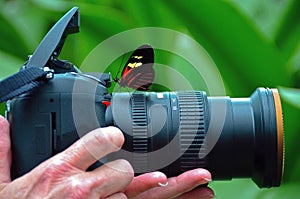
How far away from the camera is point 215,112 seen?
73cm

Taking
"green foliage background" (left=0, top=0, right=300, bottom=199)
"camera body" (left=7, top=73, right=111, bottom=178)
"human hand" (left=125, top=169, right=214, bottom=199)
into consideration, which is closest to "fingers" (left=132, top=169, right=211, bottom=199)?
"human hand" (left=125, top=169, right=214, bottom=199)

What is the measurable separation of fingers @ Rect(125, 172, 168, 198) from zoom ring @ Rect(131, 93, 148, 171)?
0.06 feet

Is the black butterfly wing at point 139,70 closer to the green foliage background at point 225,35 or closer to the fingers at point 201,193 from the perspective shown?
the fingers at point 201,193

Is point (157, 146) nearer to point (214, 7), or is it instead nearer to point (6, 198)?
point (6, 198)

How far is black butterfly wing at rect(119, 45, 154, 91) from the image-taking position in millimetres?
710

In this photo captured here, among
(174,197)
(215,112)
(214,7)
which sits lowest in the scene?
(174,197)

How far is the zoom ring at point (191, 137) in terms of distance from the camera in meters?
0.72

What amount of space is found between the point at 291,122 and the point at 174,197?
40 centimetres

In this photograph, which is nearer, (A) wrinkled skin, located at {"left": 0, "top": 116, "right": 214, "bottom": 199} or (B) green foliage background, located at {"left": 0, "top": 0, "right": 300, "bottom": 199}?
(A) wrinkled skin, located at {"left": 0, "top": 116, "right": 214, "bottom": 199}

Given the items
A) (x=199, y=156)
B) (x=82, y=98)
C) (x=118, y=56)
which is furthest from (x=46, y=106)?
(x=118, y=56)

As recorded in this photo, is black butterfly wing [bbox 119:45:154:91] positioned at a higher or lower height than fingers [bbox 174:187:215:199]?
higher

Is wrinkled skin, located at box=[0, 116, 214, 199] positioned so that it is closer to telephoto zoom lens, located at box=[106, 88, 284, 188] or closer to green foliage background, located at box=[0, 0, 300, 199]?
telephoto zoom lens, located at box=[106, 88, 284, 188]

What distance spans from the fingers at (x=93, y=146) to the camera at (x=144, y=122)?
2cm

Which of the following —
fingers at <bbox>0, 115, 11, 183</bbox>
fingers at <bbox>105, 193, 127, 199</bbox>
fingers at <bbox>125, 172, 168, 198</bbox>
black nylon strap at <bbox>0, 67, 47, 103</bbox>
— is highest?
black nylon strap at <bbox>0, 67, 47, 103</bbox>
